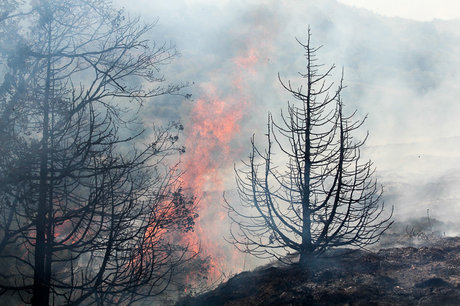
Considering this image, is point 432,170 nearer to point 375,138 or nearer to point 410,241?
point 375,138

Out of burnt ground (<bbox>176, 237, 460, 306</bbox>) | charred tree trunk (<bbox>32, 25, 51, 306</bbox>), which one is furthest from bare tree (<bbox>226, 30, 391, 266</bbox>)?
charred tree trunk (<bbox>32, 25, 51, 306</bbox>)

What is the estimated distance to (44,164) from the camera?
6465mm

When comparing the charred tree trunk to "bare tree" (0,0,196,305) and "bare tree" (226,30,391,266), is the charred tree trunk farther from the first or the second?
"bare tree" (226,30,391,266)

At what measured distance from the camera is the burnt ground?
22.4 feet

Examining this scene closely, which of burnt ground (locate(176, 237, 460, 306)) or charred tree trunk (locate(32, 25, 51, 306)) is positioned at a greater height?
charred tree trunk (locate(32, 25, 51, 306))

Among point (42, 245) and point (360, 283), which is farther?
point (360, 283)

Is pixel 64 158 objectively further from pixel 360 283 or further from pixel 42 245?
pixel 360 283

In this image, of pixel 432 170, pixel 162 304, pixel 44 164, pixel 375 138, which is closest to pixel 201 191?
pixel 162 304

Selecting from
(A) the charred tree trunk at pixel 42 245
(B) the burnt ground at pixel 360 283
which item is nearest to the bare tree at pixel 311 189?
(B) the burnt ground at pixel 360 283

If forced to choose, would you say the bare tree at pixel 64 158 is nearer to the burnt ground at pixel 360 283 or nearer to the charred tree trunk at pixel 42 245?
the charred tree trunk at pixel 42 245

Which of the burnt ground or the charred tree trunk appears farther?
the burnt ground

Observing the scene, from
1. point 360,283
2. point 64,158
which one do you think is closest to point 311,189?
point 360,283

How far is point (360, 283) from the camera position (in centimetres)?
739

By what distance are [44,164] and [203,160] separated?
2852cm
